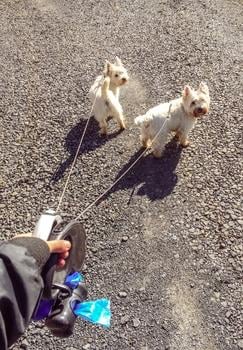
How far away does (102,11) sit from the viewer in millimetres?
9031

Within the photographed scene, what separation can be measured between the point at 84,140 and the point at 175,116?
4.35 ft

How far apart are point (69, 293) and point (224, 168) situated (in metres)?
3.62

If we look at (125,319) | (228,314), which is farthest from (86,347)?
(228,314)

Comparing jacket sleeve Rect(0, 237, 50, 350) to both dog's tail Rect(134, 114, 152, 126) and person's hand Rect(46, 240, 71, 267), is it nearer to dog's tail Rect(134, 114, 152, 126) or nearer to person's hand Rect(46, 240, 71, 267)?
person's hand Rect(46, 240, 71, 267)

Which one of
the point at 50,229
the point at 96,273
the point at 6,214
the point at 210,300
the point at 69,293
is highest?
the point at 50,229

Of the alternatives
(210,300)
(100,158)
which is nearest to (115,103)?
(100,158)

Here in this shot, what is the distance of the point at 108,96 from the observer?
6.15 meters

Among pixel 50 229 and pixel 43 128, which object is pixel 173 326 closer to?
pixel 50 229

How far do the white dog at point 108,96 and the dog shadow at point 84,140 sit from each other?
110 mm

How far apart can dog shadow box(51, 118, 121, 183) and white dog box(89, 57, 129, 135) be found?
110 millimetres

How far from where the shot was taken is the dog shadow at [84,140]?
6.12 metres

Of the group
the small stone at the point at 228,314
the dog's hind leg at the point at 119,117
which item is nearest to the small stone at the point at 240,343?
the small stone at the point at 228,314

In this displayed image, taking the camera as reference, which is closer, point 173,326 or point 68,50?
point 173,326

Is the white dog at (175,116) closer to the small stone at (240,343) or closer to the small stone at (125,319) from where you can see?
the small stone at (125,319)
